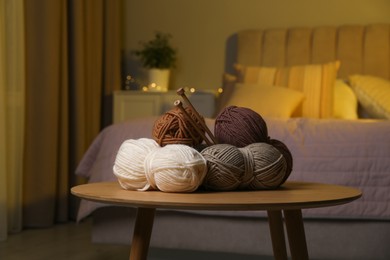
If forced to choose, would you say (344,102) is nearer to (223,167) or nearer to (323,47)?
(323,47)

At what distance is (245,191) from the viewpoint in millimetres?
1541

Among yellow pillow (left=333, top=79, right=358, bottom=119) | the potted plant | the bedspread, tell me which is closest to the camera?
the bedspread

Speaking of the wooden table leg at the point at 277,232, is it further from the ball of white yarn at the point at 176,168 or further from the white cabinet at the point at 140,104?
the white cabinet at the point at 140,104

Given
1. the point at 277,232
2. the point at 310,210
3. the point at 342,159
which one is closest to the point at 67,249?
the point at 310,210

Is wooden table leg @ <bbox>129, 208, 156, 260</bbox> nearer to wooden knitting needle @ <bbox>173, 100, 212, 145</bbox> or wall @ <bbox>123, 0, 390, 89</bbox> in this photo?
wooden knitting needle @ <bbox>173, 100, 212, 145</bbox>

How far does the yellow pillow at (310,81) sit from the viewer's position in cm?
374

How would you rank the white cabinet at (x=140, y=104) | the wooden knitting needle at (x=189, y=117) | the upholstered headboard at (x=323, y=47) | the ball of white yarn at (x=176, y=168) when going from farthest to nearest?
the white cabinet at (x=140, y=104) → the upholstered headboard at (x=323, y=47) → the wooden knitting needle at (x=189, y=117) → the ball of white yarn at (x=176, y=168)

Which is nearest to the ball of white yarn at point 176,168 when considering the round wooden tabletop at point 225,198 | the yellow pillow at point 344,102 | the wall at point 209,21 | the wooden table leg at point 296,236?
the round wooden tabletop at point 225,198

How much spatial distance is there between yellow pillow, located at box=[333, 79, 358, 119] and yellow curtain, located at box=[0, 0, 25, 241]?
5.76 ft

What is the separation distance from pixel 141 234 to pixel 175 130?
265 millimetres

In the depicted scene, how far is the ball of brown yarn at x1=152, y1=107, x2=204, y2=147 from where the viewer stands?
157cm

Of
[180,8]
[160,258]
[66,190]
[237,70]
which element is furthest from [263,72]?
[160,258]

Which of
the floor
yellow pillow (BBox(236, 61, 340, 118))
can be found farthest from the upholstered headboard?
the floor

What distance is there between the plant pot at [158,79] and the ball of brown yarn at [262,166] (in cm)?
312
